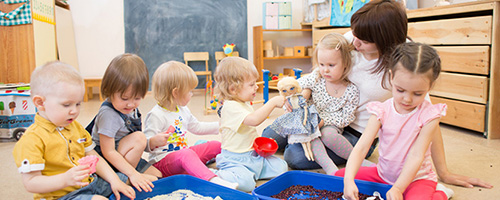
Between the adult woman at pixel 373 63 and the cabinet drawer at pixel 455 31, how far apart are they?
1171 millimetres

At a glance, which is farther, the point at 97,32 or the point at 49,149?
Result: the point at 97,32

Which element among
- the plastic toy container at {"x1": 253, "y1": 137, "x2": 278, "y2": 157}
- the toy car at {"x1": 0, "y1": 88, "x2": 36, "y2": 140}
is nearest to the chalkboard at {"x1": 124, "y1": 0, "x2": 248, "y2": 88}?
the toy car at {"x1": 0, "y1": 88, "x2": 36, "y2": 140}

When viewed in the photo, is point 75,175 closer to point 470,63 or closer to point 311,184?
point 311,184

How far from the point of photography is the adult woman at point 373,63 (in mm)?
1720

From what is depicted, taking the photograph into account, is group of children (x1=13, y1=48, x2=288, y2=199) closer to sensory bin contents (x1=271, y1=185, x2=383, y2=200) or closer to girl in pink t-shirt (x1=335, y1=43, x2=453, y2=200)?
sensory bin contents (x1=271, y1=185, x2=383, y2=200)

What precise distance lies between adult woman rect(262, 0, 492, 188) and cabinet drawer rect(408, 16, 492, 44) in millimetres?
1171

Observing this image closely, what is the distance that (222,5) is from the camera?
5.37 meters

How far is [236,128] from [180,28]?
3.76m

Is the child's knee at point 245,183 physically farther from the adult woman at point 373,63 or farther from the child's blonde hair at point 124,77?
the child's blonde hair at point 124,77

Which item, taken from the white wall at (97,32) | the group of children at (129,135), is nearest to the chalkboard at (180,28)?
the white wall at (97,32)

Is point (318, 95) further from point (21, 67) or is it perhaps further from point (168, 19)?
point (168, 19)

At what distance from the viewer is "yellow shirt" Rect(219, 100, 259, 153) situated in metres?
1.79

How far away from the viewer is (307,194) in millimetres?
1606

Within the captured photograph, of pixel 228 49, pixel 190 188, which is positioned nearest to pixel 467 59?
pixel 190 188
